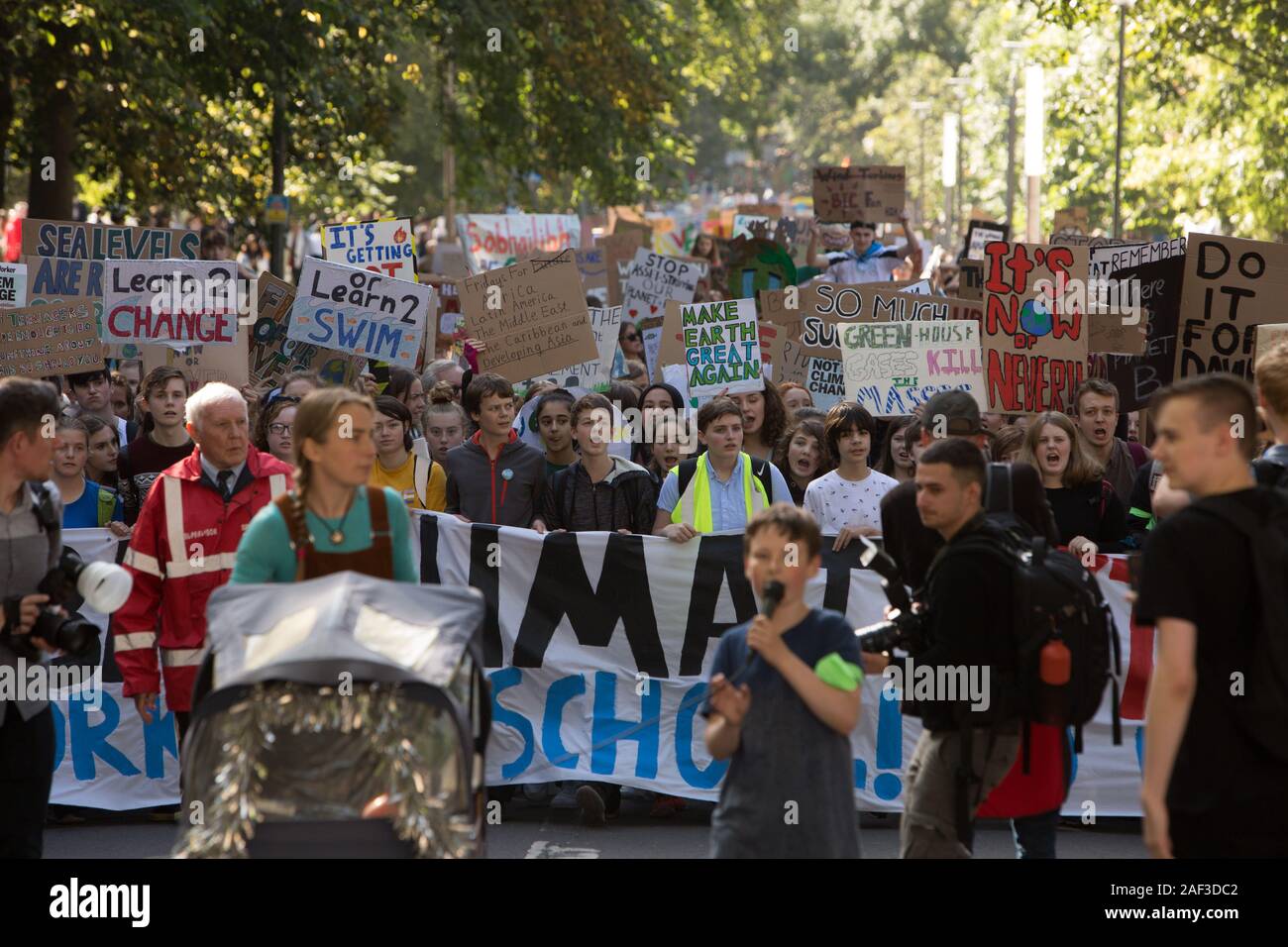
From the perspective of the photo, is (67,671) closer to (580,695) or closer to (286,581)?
(580,695)

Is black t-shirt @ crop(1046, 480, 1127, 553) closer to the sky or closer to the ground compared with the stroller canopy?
closer to the sky

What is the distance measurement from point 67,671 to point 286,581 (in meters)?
3.76

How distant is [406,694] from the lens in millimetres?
4508

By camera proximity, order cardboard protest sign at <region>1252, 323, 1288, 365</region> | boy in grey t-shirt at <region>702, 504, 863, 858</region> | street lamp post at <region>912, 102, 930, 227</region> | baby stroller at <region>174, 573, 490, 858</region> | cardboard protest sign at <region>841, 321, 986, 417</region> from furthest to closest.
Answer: street lamp post at <region>912, 102, 930, 227</region>
cardboard protest sign at <region>841, 321, 986, 417</region>
cardboard protest sign at <region>1252, 323, 1288, 365</region>
boy in grey t-shirt at <region>702, 504, 863, 858</region>
baby stroller at <region>174, 573, 490, 858</region>

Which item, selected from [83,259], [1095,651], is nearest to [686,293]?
[83,259]

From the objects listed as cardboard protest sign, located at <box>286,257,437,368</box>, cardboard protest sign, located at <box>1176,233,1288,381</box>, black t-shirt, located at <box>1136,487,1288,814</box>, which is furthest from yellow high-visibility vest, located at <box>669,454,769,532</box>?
black t-shirt, located at <box>1136,487,1288,814</box>

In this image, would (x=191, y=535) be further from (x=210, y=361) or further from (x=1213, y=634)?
(x=210, y=361)

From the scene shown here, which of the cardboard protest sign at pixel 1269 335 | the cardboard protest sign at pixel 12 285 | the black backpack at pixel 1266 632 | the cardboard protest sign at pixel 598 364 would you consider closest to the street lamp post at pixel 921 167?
the cardboard protest sign at pixel 598 364

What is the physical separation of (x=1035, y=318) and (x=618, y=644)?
3873 mm

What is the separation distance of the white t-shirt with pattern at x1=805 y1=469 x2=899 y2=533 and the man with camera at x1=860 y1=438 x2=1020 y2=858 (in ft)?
10.1

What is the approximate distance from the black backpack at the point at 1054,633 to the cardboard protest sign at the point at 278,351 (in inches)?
272

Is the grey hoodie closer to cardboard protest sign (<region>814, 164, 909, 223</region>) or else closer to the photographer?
the photographer

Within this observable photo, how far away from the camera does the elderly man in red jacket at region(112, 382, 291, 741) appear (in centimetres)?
679
